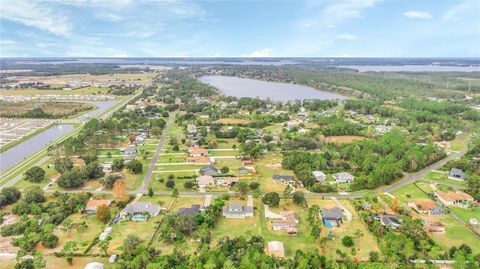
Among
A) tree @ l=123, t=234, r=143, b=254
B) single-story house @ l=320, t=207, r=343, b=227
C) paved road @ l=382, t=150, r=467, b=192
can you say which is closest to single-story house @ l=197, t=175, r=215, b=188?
tree @ l=123, t=234, r=143, b=254

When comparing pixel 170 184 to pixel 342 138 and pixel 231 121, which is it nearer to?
pixel 342 138

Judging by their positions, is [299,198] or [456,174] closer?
[299,198]

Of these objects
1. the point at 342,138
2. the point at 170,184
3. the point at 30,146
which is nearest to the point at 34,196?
the point at 170,184

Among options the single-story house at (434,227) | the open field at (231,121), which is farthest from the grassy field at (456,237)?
the open field at (231,121)

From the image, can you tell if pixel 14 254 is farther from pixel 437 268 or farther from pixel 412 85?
pixel 412 85

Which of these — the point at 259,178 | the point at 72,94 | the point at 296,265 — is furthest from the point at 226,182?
the point at 72,94
